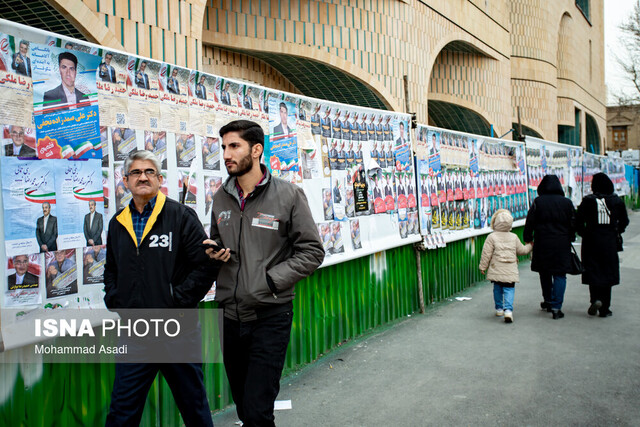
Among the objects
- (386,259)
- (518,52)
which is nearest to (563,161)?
(386,259)

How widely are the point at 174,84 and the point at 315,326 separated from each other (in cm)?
269

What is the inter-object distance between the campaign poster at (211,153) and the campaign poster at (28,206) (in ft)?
3.96

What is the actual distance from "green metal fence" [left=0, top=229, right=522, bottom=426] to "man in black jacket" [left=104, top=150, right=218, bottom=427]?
537mm

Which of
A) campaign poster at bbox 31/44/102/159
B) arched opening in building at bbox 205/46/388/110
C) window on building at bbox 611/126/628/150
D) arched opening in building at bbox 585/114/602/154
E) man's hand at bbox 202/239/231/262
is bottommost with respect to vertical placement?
man's hand at bbox 202/239/231/262

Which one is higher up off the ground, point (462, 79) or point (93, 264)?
point (462, 79)

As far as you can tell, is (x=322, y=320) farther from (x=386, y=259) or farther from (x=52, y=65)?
(x=52, y=65)

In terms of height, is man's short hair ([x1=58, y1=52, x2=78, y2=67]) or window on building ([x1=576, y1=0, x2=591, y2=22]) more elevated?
window on building ([x1=576, y1=0, x2=591, y2=22])

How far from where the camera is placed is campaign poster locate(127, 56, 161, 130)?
→ 11.9ft

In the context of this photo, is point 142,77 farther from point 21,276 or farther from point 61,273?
point 21,276

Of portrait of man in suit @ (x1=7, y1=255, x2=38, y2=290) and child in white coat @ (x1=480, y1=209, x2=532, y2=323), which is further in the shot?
child in white coat @ (x1=480, y1=209, x2=532, y2=323)

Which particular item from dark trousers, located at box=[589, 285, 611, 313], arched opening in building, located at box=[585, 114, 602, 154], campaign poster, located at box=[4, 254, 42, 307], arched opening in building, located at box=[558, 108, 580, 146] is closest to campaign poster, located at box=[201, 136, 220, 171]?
campaign poster, located at box=[4, 254, 42, 307]

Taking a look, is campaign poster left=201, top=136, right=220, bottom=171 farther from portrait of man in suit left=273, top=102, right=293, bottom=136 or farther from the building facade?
the building facade

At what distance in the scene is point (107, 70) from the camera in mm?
3496

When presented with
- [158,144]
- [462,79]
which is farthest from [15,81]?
[462,79]
